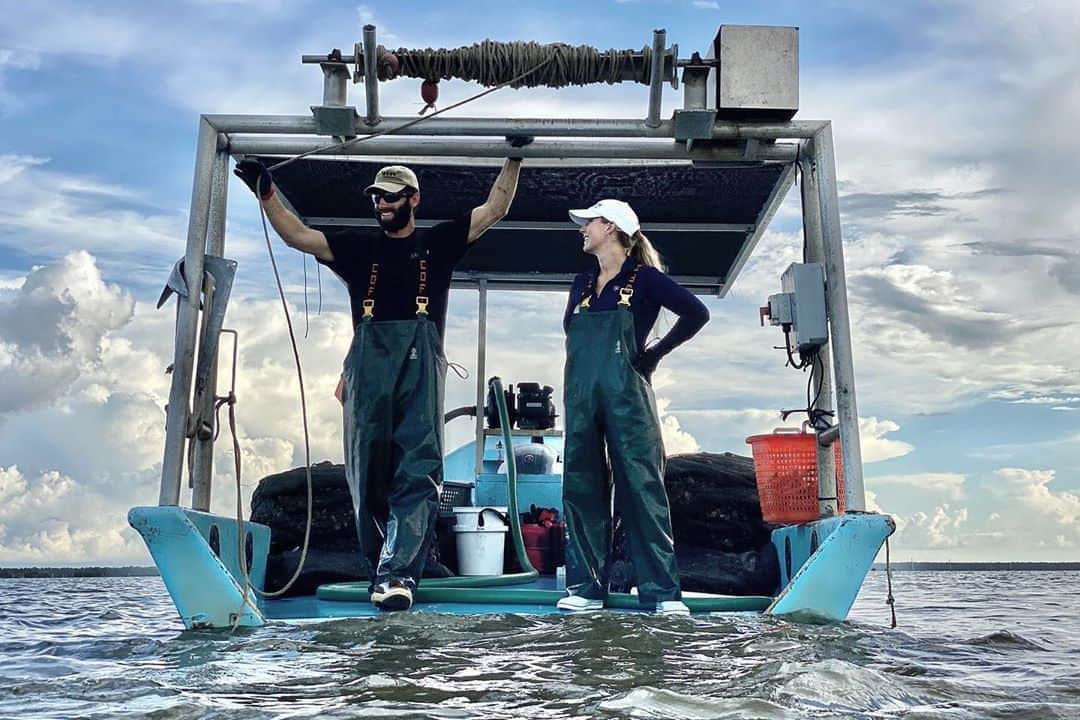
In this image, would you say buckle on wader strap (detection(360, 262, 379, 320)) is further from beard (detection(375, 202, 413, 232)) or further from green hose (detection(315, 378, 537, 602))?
green hose (detection(315, 378, 537, 602))

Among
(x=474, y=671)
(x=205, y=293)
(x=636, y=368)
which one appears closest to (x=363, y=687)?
(x=474, y=671)

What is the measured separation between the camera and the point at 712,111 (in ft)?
16.0

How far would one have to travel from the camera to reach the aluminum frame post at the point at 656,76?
15.7 feet

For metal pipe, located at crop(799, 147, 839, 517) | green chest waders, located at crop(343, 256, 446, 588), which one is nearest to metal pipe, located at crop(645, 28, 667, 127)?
metal pipe, located at crop(799, 147, 839, 517)

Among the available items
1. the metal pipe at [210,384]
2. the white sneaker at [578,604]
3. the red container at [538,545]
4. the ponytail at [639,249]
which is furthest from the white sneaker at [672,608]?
the metal pipe at [210,384]

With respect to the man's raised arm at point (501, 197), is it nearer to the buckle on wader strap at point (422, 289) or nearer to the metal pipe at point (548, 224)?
the buckle on wader strap at point (422, 289)

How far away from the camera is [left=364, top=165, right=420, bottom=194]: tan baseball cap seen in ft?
16.8

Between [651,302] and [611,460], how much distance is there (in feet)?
2.54

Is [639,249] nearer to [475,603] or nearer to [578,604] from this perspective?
[578,604]

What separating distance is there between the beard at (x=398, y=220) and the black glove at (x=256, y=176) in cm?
57

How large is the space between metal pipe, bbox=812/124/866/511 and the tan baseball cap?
2.05 metres

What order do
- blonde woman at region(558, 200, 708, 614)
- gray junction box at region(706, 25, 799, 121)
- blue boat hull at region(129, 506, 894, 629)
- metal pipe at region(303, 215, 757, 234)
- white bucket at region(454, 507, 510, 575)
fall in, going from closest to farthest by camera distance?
blue boat hull at region(129, 506, 894, 629) → blonde woman at region(558, 200, 708, 614) → gray junction box at region(706, 25, 799, 121) → white bucket at region(454, 507, 510, 575) → metal pipe at region(303, 215, 757, 234)

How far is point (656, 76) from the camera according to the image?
4840 millimetres

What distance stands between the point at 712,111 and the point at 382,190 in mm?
1655
